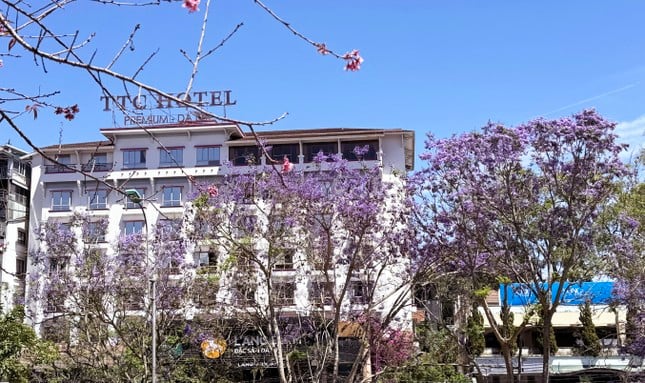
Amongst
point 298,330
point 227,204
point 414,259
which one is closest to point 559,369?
point 298,330

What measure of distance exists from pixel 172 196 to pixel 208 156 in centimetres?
221

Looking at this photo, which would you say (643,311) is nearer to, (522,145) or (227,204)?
(522,145)

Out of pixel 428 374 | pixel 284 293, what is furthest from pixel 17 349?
pixel 428 374

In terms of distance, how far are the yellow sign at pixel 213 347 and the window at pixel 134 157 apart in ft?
54.4

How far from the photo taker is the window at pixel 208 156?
105 feet

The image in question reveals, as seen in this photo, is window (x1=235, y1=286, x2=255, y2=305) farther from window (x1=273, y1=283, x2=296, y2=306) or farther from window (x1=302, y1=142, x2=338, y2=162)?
window (x1=302, y1=142, x2=338, y2=162)

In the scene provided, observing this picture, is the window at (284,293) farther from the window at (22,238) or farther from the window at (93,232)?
the window at (22,238)

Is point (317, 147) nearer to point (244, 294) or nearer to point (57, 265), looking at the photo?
point (57, 265)

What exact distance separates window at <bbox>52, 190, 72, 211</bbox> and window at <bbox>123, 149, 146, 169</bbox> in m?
2.75

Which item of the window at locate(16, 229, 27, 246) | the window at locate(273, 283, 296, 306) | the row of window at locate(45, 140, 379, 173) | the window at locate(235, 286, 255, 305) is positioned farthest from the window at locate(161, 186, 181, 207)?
the window at locate(235, 286, 255, 305)

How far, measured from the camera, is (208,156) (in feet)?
106

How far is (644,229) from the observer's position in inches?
585

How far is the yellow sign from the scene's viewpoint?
16.6 m

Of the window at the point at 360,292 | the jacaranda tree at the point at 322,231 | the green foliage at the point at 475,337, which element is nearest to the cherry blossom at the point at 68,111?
the jacaranda tree at the point at 322,231
